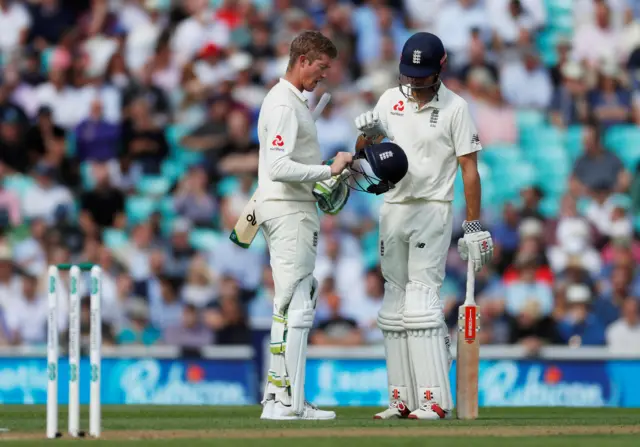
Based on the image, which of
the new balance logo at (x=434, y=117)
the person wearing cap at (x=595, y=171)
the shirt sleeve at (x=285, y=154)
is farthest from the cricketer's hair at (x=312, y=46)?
the person wearing cap at (x=595, y=171)

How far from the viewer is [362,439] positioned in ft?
26.3

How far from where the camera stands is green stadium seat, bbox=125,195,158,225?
1705 centimetres

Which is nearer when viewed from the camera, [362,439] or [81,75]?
[362,439]

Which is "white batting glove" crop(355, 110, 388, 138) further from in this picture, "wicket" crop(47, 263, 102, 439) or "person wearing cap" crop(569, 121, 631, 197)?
"person wearing cap" crop(569, 121, 631, 197)

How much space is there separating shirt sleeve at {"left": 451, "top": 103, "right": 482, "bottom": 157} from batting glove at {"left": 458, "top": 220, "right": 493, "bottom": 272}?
1.62 feet

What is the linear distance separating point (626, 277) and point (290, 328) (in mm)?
6737

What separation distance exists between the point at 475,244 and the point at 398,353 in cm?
90

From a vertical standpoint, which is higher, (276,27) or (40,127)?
(276,27)

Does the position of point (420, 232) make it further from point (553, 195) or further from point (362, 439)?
point (553, 195)

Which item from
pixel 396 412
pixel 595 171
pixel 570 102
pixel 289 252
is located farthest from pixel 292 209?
pixel 570 102

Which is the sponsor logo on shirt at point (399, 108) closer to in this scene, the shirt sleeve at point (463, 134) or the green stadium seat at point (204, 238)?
the shirt sleeve at point (463, 134)

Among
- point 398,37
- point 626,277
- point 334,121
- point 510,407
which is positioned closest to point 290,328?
point 510,407

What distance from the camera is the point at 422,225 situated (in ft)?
32.3

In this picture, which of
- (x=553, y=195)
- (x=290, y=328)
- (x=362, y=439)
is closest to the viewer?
(x=362, y=439)
